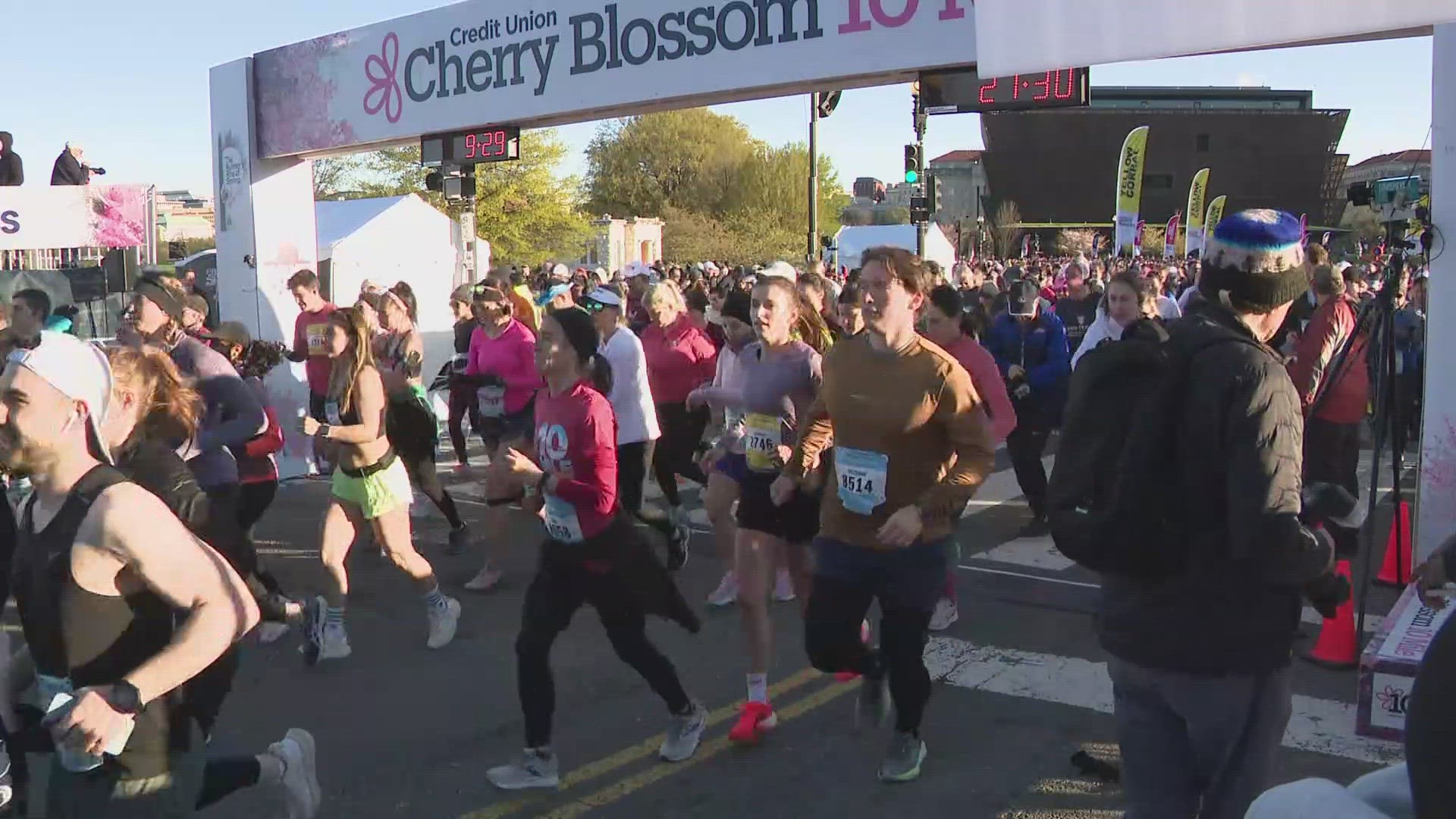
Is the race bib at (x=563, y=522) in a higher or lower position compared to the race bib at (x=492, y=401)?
lower

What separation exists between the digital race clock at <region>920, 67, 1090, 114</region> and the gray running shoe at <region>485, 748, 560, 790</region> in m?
6.49

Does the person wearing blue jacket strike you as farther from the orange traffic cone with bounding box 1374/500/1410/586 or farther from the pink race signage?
the pink race signage

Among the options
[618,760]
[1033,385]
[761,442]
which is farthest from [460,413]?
[618,760]

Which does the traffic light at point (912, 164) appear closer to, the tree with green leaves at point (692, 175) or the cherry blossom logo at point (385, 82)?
the cherry blossom logo at point (385, 82)

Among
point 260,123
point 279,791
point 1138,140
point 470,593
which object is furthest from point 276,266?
point 1138,140

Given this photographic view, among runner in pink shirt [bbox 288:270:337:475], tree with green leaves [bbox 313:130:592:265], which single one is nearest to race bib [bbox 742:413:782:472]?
runner in pink shirt [bbox 288:270:337:475]

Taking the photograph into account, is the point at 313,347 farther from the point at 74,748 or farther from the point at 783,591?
the point at 74,748

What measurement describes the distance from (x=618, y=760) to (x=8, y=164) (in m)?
13.5

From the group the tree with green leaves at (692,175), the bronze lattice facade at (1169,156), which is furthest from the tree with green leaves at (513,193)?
the bronze lattice facade at (1169,156)

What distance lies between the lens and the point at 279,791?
343 cm

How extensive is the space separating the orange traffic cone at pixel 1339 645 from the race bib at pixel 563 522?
11.3 ft

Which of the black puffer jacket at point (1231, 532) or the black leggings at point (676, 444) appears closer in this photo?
the black puffer jacket at point (1231, 532)

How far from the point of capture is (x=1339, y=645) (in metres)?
5.49

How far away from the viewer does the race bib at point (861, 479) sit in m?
3.91
